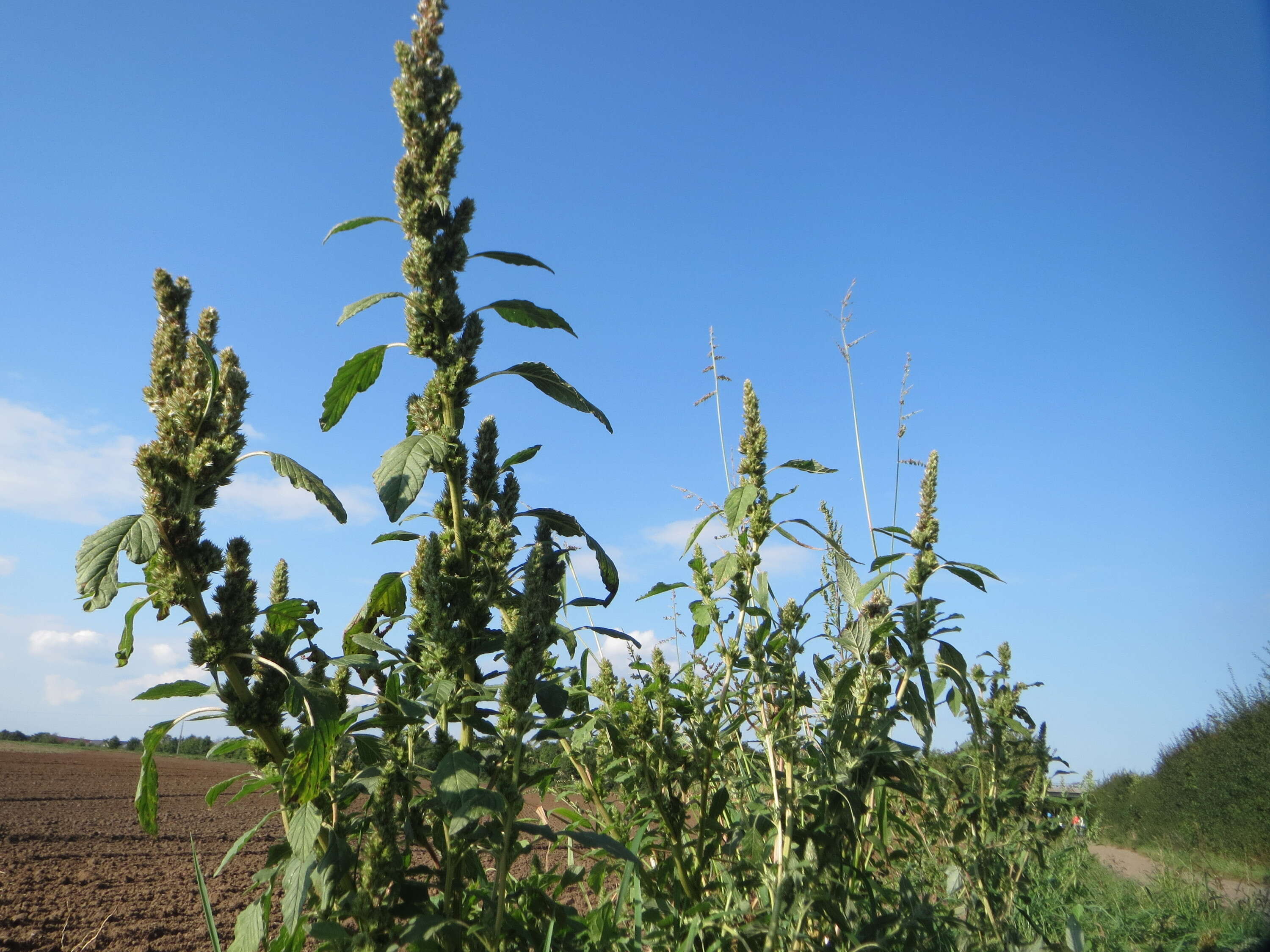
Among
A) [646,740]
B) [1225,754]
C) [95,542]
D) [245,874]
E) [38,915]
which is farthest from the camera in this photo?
[1225,754]

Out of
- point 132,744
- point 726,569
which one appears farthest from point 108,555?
point 132,744

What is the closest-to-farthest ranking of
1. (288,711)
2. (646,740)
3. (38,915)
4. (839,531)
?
(288,711) → (646,740) → (839,531) → (38,915)

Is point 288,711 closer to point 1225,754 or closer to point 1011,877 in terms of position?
point 1011,877

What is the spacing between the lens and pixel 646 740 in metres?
2.38

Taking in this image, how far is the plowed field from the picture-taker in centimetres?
487

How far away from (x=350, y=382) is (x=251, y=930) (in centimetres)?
131

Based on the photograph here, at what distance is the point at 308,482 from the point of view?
5.74 ft

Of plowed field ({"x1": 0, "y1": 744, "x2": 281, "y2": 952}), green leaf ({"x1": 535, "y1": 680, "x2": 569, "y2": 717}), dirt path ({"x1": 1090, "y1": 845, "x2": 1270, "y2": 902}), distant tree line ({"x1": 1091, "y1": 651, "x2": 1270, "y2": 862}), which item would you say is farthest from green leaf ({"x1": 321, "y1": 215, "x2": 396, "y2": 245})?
distant tree line ({"x1": 1091, "y1": 651, "x2": 1270, "y2": 862})

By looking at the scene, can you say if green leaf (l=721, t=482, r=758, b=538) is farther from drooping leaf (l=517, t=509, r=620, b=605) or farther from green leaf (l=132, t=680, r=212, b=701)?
green leaf (l=132, t=680, r=212, b=701)

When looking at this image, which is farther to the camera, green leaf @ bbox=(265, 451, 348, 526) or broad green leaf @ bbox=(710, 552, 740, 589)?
broad green leaf @ bbox=(710, 552, 740, 589)

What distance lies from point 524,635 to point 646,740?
1.01 metres

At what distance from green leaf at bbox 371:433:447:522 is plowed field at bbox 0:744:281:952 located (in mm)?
4439

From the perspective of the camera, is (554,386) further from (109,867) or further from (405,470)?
(109,867)

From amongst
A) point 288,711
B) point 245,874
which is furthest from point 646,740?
point 245,874
